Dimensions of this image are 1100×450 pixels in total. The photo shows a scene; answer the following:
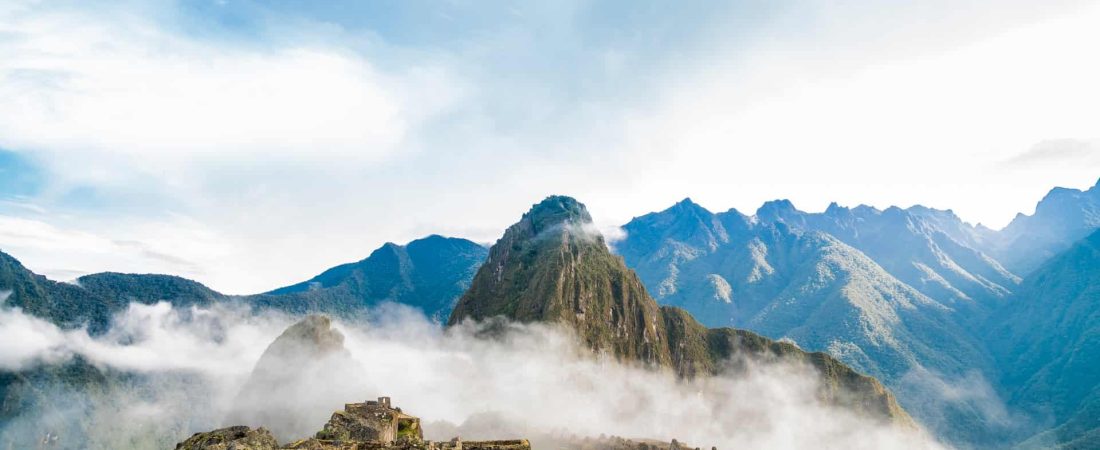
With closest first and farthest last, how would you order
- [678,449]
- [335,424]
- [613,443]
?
[335,424] → [678,449] → [613,443]

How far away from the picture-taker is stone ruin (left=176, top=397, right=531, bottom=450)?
30348 mm

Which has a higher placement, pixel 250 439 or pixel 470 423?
pixel 250 439

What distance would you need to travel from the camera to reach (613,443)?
141 meters

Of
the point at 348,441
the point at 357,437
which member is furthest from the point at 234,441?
the point at 357,437

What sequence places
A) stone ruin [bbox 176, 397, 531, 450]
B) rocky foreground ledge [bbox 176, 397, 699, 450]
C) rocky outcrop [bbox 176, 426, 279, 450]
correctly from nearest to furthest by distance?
1. rocky outcrop [bbox 176, 426, 279, 450]
2. stone ruin [bbox 176, 397, 531, 450]
3. rocky foreground ledge [bbox 176, 397, 699, 450]

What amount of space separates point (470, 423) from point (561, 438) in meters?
35.0

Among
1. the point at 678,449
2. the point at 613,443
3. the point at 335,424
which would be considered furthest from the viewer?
the point at 613,443

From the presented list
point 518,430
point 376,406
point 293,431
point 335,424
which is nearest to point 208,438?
point 335,424

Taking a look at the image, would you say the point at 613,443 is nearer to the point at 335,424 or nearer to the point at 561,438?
the point at 561,438

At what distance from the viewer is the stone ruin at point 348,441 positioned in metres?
30.3

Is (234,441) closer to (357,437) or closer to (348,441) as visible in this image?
(348,441)

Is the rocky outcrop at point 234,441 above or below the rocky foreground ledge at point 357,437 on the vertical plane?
above

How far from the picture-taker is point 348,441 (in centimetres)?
3569

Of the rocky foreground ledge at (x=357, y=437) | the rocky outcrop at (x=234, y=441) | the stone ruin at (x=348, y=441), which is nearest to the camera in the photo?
the rocky outcrop at (x=234, y=441)
